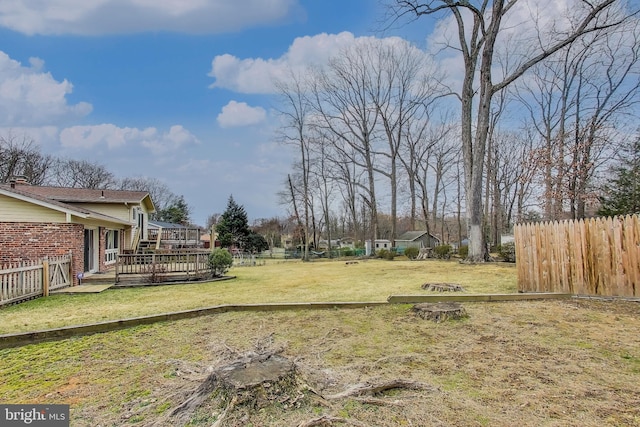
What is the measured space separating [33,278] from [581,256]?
41.6 ft

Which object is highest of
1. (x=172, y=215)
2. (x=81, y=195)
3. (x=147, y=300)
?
(x=172, y=215)

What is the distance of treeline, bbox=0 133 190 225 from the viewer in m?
29.0

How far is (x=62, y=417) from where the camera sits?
263cm

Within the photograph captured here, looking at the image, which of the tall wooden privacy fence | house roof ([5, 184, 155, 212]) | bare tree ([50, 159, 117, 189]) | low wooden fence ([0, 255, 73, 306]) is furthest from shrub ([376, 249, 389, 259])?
bare tree ([50, 159, 117, 189])

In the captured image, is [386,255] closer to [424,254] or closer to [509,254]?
[424,254]

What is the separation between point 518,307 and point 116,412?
618cm

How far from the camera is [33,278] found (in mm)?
8812

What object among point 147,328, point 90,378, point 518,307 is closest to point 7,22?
point 147,328

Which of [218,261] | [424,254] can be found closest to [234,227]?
[424,254]

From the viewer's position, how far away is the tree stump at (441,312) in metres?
5.28

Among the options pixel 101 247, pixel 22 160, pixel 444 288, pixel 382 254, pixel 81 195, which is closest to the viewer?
pixel 444 288

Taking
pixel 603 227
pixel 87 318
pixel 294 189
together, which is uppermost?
pixel 294 189

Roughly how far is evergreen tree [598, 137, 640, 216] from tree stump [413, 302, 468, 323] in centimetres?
2051

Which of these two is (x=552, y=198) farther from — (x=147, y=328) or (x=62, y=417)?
(x=62, y=417)
